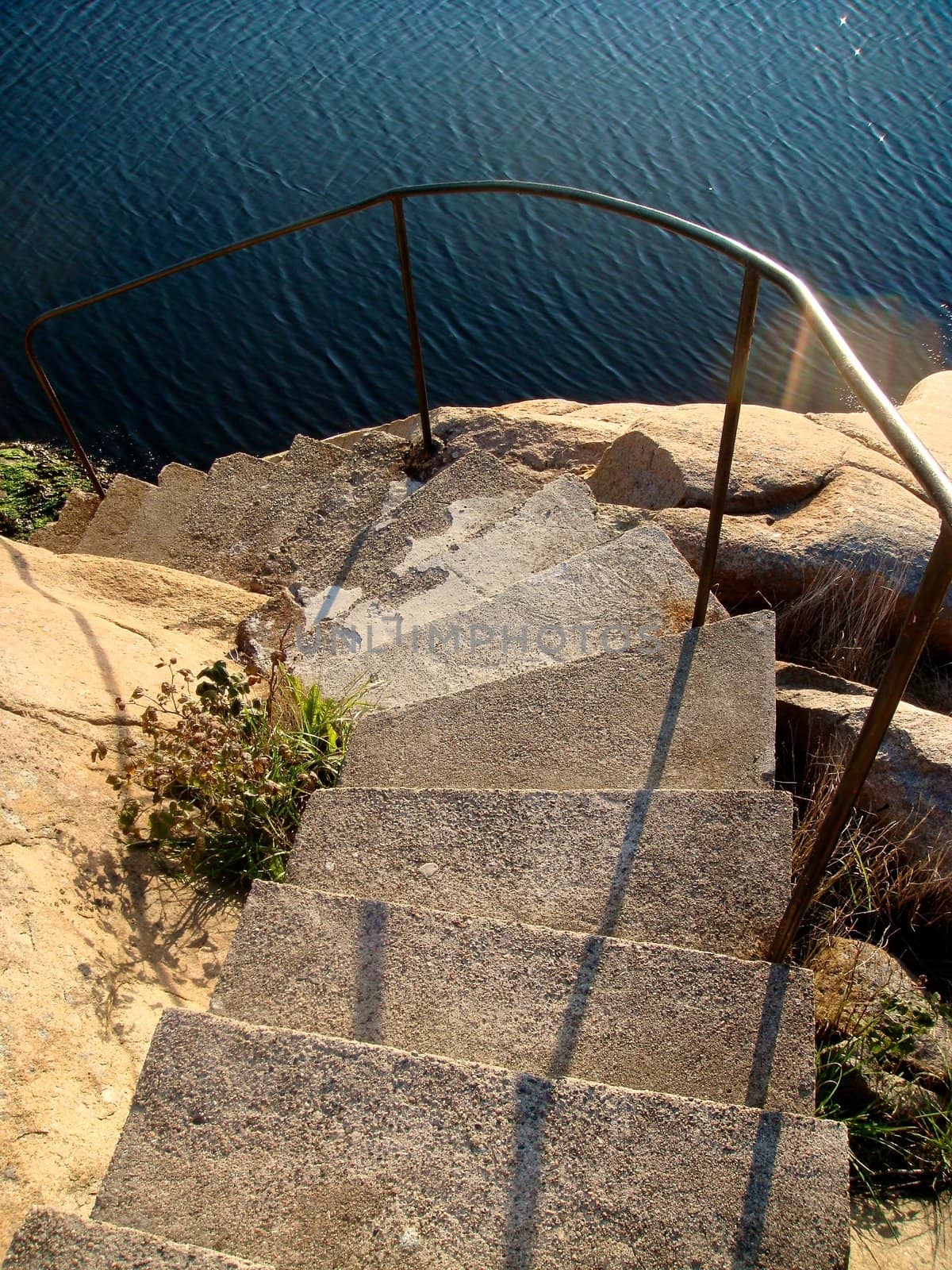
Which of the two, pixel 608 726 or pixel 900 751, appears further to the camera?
pixel 900 751

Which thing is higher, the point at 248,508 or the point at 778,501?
the point at 778,501

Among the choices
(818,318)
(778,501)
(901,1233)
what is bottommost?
(901,1233)

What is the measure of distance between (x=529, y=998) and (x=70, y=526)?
5304 mm

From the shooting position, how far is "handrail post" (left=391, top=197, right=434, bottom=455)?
398 centimetres

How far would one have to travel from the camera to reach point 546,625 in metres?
3.22

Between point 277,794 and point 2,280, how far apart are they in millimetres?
9919

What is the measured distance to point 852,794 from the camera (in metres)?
1.74

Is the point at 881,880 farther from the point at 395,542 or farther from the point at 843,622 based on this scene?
the point at 395,542

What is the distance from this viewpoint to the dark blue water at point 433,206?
1034 cm

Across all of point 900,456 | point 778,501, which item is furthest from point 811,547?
point 900,456

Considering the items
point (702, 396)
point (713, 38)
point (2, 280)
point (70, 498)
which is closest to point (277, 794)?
point (70, 498)

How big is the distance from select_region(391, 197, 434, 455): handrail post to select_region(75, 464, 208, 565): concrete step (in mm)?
1517

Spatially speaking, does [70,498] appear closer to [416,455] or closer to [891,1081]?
[416,455]

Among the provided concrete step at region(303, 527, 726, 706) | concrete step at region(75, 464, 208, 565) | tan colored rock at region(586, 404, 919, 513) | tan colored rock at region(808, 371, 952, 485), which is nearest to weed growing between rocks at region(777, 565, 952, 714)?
Result: tan colored rock at region(586, 404, 919, 513)
